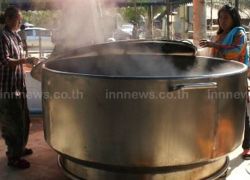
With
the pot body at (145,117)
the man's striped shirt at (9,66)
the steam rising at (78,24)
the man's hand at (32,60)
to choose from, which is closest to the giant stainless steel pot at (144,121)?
the pot body at (145,117)

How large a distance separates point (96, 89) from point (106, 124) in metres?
0.23

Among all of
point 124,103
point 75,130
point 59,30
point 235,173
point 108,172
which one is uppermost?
point 59,30

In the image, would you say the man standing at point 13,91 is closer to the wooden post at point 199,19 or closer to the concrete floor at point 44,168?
the concrete floor at point 44,168

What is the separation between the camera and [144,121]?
2.37 metres

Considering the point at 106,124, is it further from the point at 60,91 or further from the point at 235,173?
the point at 235,173

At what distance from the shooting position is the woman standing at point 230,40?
3.69m

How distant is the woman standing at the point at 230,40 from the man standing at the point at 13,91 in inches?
70.7

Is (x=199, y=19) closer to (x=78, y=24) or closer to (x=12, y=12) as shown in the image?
(x=78, y=24)

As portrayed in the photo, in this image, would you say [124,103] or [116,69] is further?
[116,69]

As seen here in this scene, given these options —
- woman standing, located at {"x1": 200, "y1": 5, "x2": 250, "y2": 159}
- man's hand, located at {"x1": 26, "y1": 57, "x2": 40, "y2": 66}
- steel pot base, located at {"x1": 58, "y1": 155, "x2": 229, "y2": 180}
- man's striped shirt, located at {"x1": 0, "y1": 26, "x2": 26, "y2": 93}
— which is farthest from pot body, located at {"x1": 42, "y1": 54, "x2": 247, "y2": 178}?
woman standing, located at {"x1": 200, "y1": 5, "x2": 250, "y2": 159}

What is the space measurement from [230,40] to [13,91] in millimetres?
2173

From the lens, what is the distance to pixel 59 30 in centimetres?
526

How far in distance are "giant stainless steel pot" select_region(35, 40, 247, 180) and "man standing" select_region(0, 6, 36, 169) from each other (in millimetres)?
828

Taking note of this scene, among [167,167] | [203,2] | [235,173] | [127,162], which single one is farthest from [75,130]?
[203,2]
